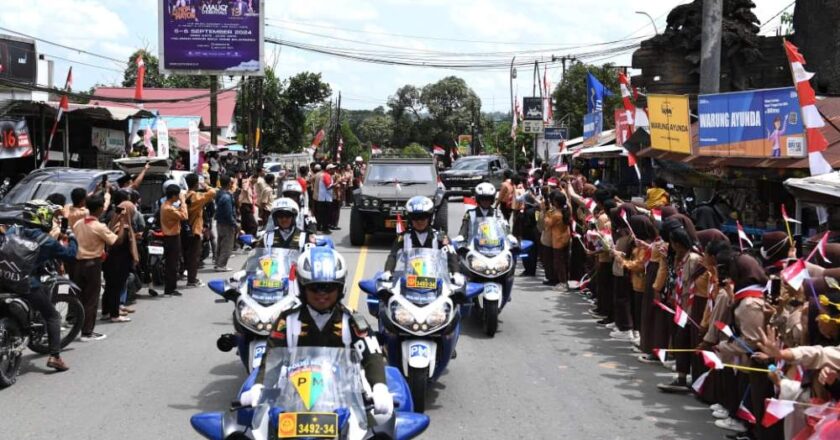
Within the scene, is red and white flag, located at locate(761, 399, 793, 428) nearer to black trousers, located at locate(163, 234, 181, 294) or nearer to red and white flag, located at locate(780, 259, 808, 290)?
red and white flag, located at locate(780, 259, 808, 290)

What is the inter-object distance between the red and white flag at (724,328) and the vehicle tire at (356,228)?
13.3 meters

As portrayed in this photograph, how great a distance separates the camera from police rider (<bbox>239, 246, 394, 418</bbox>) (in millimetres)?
5016

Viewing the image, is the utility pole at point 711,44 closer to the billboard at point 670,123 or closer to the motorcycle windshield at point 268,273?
the billboard at point 670,123

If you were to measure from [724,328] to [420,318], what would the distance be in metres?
2.49

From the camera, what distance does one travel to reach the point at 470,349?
10141 mm

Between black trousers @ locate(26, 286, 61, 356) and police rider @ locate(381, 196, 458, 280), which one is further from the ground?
police rider @ locate(381, 196, 458, 280)

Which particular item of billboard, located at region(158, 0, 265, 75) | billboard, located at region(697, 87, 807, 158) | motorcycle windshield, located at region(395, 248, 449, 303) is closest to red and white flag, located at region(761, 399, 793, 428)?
motorcycle windshield, located at region(395, 248, 449, 303)

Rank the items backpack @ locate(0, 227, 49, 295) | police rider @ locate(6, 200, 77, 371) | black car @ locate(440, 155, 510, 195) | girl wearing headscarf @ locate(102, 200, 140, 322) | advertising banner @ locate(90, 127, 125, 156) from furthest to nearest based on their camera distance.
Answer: black car @ locate(440, 155, 510, 195) → advertising banner @ locate(90, 127, 125, 156) → girl wearing headscarf @ locate(102, 200, 140, 322) → police rider @ locate(6, 200, 77, 371) → backpack @ locate(0, 227, 49, 295)

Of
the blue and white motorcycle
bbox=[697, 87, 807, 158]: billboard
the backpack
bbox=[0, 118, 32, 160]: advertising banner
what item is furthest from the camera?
bbox=[0, 118, 32, 160]: advertising banner

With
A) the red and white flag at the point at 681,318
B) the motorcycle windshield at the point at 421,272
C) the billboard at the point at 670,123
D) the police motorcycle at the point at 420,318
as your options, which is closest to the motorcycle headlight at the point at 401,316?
the police motorcycle at the point at 420,318

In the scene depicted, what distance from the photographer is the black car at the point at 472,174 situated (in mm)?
35375

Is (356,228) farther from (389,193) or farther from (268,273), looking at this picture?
(268,273)

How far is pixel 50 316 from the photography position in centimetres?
880

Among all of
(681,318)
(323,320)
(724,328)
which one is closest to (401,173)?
(681,318)
